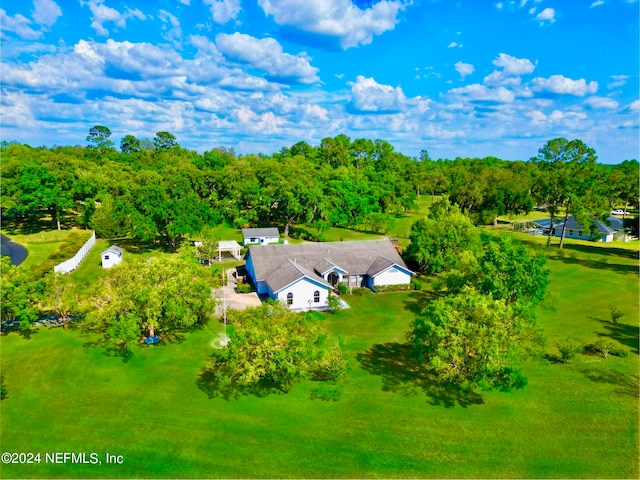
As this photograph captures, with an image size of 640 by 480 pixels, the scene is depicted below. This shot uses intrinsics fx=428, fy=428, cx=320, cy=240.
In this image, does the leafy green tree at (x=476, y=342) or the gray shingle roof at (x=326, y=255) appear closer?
the leafy green tree at (x=476, y=342)

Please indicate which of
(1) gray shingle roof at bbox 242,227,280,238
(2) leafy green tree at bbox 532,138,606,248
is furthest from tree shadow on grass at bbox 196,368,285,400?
(2) leafy green tree at bbox 532,138,606,248

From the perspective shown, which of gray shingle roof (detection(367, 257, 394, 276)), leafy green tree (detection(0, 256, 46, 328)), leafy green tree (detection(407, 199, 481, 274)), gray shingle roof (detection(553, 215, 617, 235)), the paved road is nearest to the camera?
leafy green tree (detection(0, 256, 46, 328))

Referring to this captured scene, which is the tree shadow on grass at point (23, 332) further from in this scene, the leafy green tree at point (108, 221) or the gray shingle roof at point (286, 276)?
the leafy green tree at point (108, 221)

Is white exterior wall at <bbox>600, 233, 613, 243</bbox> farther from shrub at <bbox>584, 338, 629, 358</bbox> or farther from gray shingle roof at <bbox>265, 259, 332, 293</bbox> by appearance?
gray shingle roof at <bbox>265, 259, 332, 293</bbox>

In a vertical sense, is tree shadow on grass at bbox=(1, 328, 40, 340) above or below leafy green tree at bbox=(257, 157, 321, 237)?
below

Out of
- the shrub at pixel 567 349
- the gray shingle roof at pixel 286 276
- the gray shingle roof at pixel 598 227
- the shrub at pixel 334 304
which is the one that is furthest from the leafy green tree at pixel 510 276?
the gray shingle roof at pixel 598 227

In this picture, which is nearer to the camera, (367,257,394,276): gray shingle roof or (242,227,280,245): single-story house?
(367,257,394,276): gray shingle roof

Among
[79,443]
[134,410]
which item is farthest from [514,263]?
[79,443]
